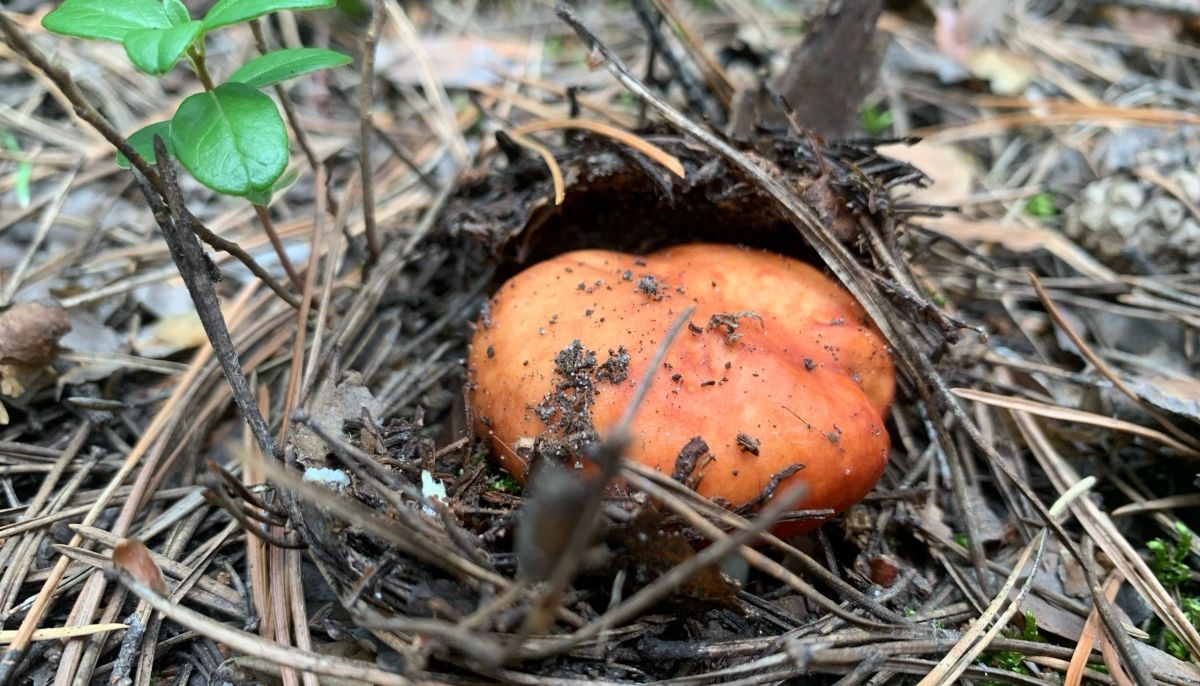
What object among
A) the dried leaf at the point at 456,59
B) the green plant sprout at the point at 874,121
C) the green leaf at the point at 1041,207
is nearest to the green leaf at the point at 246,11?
the dried leaf at the point at 456,59

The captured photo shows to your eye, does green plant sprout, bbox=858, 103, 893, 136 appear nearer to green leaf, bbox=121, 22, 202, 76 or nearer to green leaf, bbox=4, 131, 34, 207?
green leaf, bbox=121, 22, 202, 76

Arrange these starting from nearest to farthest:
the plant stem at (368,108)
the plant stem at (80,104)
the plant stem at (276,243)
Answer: the plant stem at (80,104), the plant stem at (276,243), the plant stem at (368,108)

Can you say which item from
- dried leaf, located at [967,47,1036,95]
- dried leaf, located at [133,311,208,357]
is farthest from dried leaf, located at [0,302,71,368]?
dried leaf, located at [967,47,1036,95]

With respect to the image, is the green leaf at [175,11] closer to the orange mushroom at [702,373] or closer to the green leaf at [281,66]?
the green leaf at [281,66]

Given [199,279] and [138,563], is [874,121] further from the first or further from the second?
[138,563]

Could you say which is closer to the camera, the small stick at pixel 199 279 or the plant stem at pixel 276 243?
the small stick at pixel 199 279

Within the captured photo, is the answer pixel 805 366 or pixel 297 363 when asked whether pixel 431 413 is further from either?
pixel 805 366

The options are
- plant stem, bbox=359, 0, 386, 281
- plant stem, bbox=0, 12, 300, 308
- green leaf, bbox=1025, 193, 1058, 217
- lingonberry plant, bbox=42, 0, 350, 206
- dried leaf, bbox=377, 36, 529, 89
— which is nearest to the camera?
plant stem, bbox=0, 12, 300, 308

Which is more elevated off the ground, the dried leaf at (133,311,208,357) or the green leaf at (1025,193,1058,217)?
the green leaf at (1025,193,1058,217)
